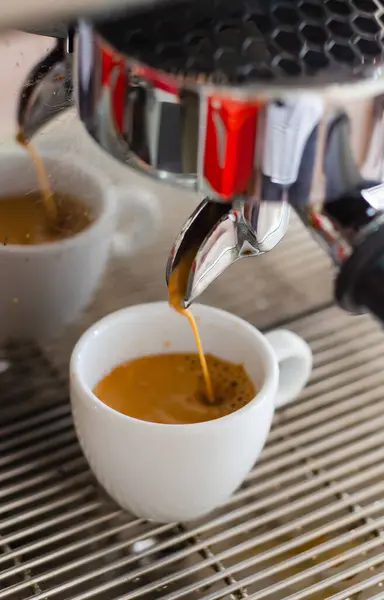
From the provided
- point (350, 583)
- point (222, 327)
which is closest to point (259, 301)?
point (222, 327)

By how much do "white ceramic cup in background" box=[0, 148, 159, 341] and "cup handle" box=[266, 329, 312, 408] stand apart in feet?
0.39

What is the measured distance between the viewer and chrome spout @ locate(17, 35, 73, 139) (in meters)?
0.31

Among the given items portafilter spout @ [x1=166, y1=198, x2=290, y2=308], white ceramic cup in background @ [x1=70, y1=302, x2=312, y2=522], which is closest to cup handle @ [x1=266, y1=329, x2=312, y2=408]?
white ceramic cup in background @ [x1=70, y1=302, x2=312, y2=522]

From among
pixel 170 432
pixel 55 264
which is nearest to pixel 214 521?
pixel 170 432

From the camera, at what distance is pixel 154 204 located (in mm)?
566

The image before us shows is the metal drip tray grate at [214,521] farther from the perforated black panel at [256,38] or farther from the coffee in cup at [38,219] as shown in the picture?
the perforated black panel at [256,38]

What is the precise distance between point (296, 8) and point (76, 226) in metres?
0.25

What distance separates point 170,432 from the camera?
1.19 ft

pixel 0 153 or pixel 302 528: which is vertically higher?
pixel 0 153

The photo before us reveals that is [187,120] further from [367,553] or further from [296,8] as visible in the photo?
[367,553]

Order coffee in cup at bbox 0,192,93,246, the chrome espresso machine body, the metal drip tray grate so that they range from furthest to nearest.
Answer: coffee in cup at bbox 0,192,93,246
the metal drip tray grate
the chrome espresso machine body

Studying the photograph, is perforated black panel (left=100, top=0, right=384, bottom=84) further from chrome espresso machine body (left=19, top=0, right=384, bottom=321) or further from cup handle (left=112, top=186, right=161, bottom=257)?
cup handle (left=112, top=186, right=161, bottom=257)

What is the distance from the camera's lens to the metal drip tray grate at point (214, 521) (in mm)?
366

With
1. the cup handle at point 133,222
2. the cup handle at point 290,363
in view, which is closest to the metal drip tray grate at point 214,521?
the cup handle at point 290,363
